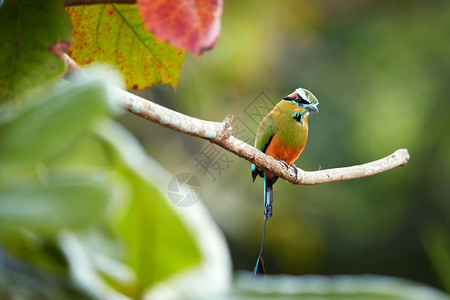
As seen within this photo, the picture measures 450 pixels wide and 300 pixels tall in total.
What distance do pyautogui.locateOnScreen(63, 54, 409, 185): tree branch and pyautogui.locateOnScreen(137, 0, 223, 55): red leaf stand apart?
0.19 ft

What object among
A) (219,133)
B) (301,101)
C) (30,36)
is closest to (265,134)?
(301,101)

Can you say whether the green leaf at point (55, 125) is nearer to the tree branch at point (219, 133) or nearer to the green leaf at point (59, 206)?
the green leaf at point (59, 206)

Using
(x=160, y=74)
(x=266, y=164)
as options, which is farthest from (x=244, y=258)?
(x=160, y=74)

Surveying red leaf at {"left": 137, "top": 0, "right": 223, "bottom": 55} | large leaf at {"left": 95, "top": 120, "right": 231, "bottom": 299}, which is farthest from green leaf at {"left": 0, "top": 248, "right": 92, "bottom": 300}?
red leaf at {"left": 137, "top": 0, "right": 223, "bottom": 55}

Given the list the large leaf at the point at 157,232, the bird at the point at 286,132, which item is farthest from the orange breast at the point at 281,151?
the large leaf at the point at 157,232

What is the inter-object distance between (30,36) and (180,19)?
12 centimetres

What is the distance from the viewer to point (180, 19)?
315mm

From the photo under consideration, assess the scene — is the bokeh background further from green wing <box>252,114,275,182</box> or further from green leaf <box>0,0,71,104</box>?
green leaf <box>0,0,71,104</box>

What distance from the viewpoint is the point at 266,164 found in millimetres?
900

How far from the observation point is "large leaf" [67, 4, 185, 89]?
1.56ft

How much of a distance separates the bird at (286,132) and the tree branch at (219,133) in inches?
11.6

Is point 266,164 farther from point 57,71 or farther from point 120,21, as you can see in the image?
point 57,71

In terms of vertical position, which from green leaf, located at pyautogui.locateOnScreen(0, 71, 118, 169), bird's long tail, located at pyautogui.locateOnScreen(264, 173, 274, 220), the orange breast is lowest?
green leaf, located at pyautogui.locateOnScreen(0, 71, 118, 169)

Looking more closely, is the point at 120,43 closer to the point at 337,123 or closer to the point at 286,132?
the point at 286,132
